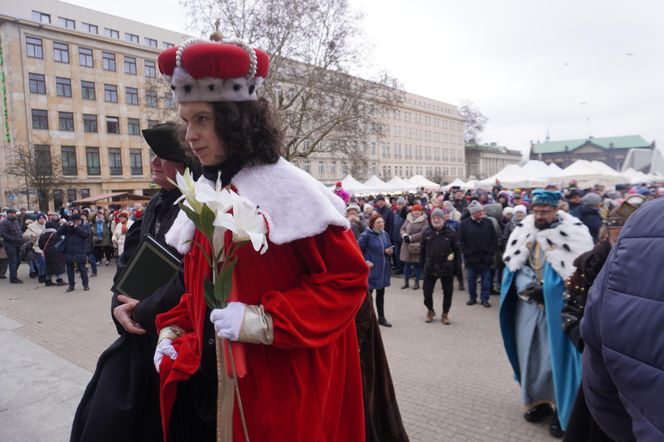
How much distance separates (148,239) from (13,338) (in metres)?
5.66

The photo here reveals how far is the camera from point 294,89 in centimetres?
2336

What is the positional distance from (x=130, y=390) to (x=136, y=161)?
143 ft

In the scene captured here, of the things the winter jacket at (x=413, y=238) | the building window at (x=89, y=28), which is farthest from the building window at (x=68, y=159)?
the winter jacket at (x=413, y=238)

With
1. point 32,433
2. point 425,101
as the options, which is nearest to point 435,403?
point 32,433

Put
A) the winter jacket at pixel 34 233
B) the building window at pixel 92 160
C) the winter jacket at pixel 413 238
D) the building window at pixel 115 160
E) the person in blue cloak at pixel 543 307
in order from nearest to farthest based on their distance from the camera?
the person in blue cloak at pixel 543 307, the winter jacket at pixel 413 238, the winter jacket at pixel 34 233, the building window at pixel 92 160, the building window at pixel 115 160

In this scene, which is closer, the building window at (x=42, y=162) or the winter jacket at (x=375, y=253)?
the winter jacket at (x=375, y=253)

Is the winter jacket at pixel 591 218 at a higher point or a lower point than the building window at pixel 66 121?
lower

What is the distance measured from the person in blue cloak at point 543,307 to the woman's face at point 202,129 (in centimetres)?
297

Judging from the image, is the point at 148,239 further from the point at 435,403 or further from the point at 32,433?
the point at 435,403

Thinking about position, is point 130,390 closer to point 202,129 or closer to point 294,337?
point 294,337

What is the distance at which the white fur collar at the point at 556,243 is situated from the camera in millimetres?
3598

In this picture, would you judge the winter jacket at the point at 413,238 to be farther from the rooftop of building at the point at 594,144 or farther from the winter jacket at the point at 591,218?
the rooftop of building at the point at 594,144

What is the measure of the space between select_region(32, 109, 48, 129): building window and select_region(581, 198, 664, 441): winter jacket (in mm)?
43349

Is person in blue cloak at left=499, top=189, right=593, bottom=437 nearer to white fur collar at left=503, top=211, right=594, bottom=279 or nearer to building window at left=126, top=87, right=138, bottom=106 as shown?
white fur collar at left=503, top=211, right=594, bottom=279
